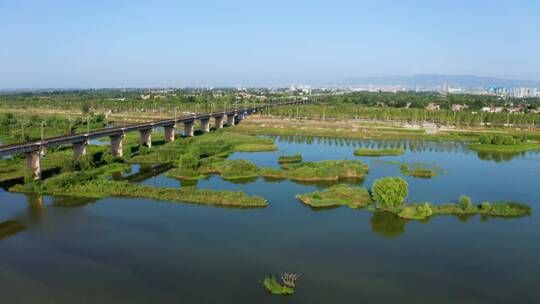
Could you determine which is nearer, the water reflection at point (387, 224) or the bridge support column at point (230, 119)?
the water reflection at point (387, 224)

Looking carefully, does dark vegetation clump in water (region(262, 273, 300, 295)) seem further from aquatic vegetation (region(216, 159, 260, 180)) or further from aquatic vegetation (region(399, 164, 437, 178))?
aquatic vegetation (region(399, 164, 437, 178))

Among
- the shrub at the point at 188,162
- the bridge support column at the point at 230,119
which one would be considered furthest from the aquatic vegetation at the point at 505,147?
the bridge support column at the point at 230,119

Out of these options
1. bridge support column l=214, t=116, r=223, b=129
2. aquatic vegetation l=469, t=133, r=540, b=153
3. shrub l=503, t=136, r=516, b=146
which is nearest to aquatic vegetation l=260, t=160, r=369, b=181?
aquatic vegetation l=469, t=133, r=540, b=153

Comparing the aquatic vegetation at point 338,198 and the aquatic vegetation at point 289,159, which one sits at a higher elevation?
the aquatic vegetation at point 289,159

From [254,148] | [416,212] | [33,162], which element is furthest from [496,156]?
[33,162]

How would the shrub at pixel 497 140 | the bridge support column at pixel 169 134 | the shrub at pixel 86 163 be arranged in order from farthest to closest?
the bridge support column at pixel 169 134, the shrub at pixel 497 140, the shrub at pixel 86 163

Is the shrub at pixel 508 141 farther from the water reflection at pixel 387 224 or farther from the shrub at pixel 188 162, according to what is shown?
the shrub at pixel 188 162
